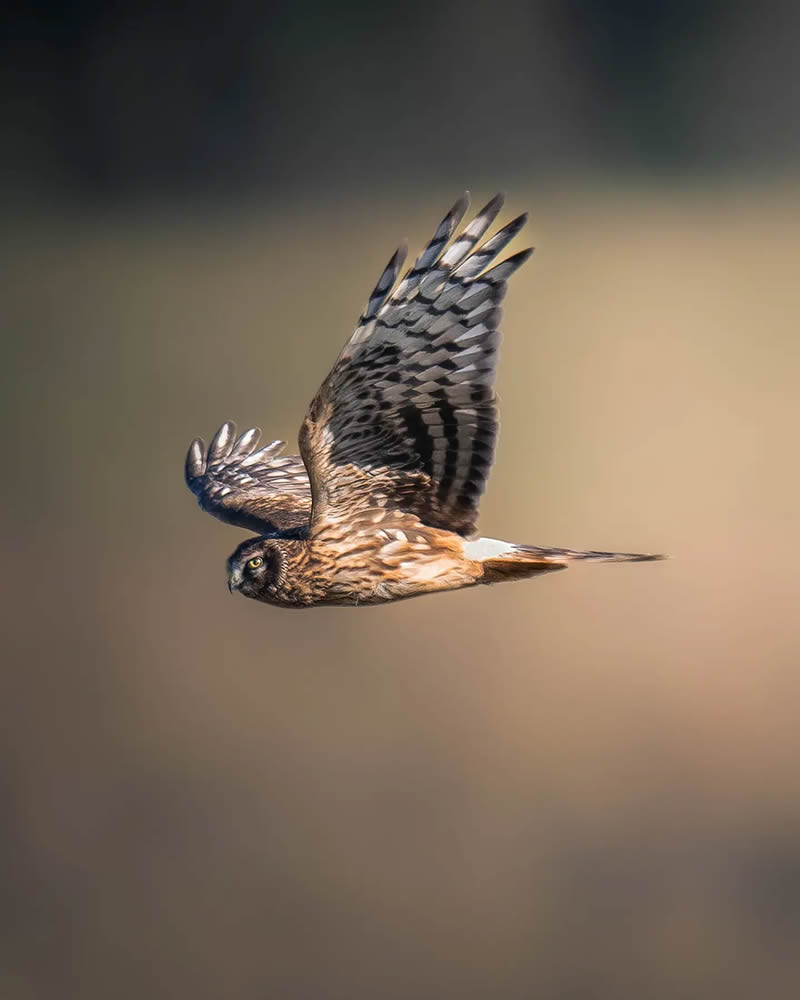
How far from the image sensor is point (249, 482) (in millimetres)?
2914

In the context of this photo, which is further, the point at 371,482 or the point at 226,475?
the point at 226,475

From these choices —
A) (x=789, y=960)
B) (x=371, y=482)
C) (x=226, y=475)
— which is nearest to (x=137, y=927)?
(x=789, y=960)

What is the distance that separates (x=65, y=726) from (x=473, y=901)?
7.59 ft

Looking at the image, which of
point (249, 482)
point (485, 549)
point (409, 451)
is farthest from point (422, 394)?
point (249, 482)

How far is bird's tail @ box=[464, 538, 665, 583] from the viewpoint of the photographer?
2.11m

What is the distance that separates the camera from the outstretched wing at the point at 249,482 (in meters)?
2.63

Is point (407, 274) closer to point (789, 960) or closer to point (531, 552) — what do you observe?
point (531, 552)

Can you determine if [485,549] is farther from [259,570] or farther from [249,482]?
[249,482]

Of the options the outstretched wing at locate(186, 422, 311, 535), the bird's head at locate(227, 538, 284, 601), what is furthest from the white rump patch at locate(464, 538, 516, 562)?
the outstretched wing at locate(186, 422, 311, 535)

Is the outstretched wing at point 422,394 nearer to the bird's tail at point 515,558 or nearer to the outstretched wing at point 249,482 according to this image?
A: the bird's tail at point 515,558

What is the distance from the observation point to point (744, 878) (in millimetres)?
7070

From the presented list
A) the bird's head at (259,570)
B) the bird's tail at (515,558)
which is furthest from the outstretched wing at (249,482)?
the bird's tail at (515,558)

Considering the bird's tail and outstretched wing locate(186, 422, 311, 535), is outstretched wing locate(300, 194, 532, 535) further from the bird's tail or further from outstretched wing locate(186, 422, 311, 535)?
outstretched wing locate(186, 422, 311, 535)

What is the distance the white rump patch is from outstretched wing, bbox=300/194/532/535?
0.03m
